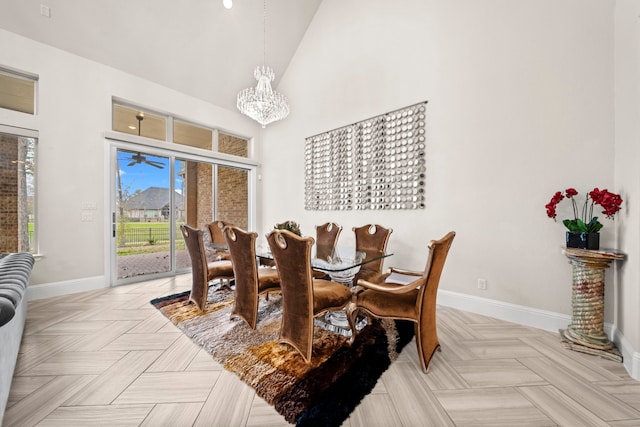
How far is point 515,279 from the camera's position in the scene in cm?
244

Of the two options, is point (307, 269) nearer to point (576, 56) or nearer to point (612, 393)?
point (612, 393)

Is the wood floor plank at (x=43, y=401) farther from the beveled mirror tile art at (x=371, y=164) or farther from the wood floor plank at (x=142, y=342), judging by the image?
the beveled mirror tile art at (x=371, y=164)

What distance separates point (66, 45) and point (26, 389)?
3.97 metres

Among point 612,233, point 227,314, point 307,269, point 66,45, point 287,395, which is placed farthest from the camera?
point 66,45

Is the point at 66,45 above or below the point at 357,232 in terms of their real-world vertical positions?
above

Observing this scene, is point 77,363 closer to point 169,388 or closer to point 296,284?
point 169,388

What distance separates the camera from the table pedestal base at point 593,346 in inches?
70.0

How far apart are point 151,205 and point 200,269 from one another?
2.12 metres

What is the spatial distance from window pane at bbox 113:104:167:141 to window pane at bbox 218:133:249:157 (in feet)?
3.35

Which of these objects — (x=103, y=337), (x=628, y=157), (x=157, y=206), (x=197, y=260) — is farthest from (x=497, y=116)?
(x=157, y=206)

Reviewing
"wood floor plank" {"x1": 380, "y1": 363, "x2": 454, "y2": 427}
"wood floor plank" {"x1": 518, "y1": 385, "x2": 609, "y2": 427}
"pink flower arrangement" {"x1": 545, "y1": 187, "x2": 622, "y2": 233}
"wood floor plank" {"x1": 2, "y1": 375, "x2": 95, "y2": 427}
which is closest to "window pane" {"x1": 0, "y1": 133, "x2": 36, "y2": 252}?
"wood floor plank" {"x1": 2, "y1": 375, "x2": 95, "y2": 427}

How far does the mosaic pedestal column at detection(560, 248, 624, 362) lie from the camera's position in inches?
72.2

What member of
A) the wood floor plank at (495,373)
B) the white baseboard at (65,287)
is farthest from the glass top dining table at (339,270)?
the white baseboard at (65,287)

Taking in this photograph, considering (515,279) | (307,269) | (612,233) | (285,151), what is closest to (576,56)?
(612,233)
